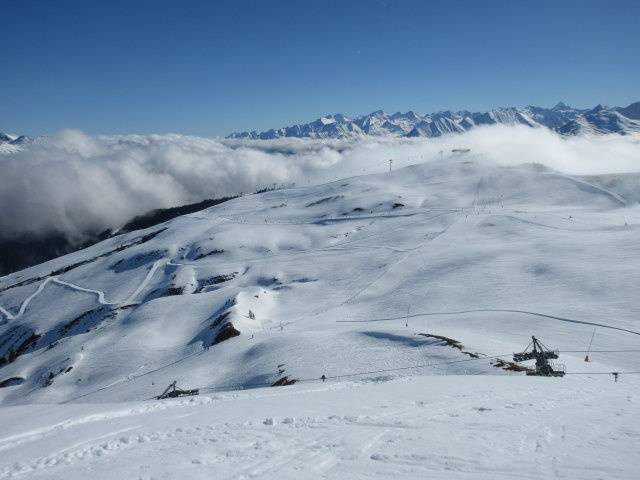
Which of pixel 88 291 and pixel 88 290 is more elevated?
pixel 88 290

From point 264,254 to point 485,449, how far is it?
8853cm

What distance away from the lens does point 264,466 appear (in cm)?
1077

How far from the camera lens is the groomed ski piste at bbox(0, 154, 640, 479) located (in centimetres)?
1161

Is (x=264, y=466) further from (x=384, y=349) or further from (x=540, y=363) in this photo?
(x=384, y=349)

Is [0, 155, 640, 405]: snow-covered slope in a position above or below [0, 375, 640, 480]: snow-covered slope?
below

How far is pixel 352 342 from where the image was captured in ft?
117

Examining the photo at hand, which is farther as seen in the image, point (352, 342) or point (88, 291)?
point (88, 291)

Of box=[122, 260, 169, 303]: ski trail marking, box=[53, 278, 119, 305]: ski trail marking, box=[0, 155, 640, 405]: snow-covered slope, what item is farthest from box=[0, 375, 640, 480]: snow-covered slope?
box=[53, 278, 119, 305]: ski trail marking

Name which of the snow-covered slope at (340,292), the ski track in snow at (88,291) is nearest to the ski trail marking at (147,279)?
the ski track in snow at (88,291)

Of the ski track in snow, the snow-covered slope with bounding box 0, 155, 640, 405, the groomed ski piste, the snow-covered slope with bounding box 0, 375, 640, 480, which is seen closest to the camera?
the snow-covered slope with bounding box 0, 375, 640, 480

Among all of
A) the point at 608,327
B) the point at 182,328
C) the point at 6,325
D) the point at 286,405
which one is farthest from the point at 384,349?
the point at 6,325

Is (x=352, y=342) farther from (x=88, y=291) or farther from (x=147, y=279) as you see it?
(x=88, y=291)

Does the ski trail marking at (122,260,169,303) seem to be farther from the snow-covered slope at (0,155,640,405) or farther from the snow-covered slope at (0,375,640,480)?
the snow-covered slope at (0,375,640,480)

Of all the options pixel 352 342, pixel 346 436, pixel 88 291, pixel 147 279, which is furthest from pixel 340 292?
pixel 88 291
